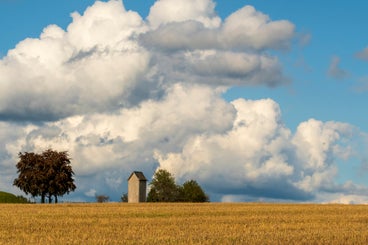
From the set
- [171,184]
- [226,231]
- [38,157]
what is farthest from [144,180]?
[226,231]

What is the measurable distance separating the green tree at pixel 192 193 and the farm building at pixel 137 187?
1188cm

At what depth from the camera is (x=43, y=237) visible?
3003 centimetres

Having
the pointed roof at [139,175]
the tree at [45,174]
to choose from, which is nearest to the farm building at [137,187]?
the pointed roof at [139,175]

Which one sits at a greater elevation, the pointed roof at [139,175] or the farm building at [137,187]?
the pointed roof at [139,175]

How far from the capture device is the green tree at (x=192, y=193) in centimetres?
12388

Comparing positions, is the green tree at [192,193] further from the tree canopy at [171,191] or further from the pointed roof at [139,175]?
the pointed roof at [139,175]

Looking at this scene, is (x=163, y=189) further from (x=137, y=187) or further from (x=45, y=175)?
(x=45, y=175)

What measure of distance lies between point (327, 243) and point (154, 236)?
26.5 ft

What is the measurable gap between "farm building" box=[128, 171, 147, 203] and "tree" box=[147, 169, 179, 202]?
9635 millimetres

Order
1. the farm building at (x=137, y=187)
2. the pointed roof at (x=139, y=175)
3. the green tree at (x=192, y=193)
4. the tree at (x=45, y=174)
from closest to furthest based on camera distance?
the tree at (x=45, y=174) → the farm building at (x=137, y=187) → the pointed roof at (x=139, y=175) → the green tree at (x=192, y=193)

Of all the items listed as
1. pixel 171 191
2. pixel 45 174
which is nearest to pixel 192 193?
pixel 171 191

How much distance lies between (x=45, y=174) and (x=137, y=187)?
16589 mm

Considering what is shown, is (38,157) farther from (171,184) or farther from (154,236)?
(154,236)

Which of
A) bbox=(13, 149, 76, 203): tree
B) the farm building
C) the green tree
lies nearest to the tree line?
bbox=(13, 149, 76, 203): tree
